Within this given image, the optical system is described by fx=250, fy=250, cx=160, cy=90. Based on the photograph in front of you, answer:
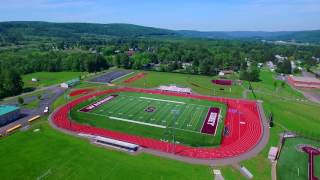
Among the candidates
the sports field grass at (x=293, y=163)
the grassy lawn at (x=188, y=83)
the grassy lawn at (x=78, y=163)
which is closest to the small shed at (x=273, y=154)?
the sports field grass at (x=293, y=163)

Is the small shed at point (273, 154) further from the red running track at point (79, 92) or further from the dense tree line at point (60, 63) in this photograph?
the dense tree line at point (60, 63)

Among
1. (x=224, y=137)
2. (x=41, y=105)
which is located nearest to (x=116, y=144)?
(x=224, y=137)

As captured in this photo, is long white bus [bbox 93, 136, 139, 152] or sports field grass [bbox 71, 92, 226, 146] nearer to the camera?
long white bus [bbox 93, 136, 139, 152]

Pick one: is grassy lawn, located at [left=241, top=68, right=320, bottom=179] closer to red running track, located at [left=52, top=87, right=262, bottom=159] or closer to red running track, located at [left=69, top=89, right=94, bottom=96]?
red running track, located at [left=52, top=87, right=262, bottom=159]

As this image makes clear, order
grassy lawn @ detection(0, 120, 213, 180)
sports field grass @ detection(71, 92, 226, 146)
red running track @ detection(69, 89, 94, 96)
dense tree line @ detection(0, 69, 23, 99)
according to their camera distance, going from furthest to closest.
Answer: red running track @ detection(69, 89, 94, 96) < dense tree line @ detection(0, 69, 23, 99) < sports field grass @ detection(71, 92, 226, 146) < grassy lawn @ detection(0, 120, 213, 180)

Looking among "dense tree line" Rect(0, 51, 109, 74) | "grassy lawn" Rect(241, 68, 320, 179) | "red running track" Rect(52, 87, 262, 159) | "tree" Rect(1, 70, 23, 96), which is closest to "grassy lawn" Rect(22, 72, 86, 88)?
"dense tree line" Rect(0, 51, 109, 74)

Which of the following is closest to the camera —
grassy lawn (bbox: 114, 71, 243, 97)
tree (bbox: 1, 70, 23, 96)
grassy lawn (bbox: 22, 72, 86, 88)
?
tree (bbox: 1, 70, 23, 96)

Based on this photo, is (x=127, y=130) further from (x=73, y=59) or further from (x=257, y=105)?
(x=73, y=59)
